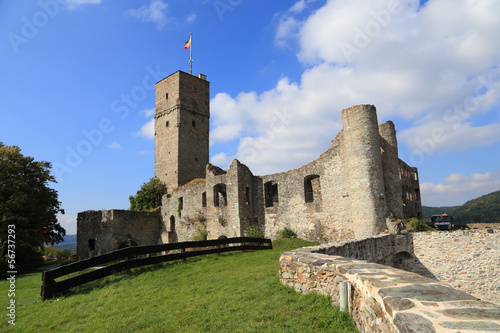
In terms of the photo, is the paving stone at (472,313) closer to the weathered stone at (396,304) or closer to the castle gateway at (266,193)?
the weathered stone at (396,304)

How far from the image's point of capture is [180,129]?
33.6m

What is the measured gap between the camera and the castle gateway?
55.4 ft

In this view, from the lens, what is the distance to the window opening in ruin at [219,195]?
2420 cm

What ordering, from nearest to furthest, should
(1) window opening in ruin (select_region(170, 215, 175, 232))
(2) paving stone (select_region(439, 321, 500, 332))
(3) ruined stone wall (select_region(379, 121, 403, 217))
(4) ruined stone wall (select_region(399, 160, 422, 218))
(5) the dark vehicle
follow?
(2) paving stone (select_region(439, 321, 500, 332)), (3) ruined stone wall (select_region(379, 121, 403, 217)), (5) the dark vehicle, (4) ruined stone wall (select_region(399, 160, 422, 218)), (1) window opening in ruin (select_region(170, 215, 175, 232))

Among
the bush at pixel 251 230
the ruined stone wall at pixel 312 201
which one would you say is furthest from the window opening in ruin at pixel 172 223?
the ruined stone wall at pixel 312 201

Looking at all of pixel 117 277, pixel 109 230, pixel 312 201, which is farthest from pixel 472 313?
pixel 109 230

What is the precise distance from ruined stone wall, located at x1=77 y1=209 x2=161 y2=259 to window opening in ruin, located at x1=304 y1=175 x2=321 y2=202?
16103mm

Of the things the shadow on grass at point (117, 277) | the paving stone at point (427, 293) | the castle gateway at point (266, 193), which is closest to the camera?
the paving stone at point (427, 293)

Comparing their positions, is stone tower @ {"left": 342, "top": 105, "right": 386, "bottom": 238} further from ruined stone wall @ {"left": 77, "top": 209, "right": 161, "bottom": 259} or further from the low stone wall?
ruined stone wall @ {"left": 77, "top": 209, "right": 161, "bottom": 259}

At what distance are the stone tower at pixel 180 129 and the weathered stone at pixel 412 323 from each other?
30892mm

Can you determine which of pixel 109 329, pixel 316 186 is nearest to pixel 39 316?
pixel 109 329

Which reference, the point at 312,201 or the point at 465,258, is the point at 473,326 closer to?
the point at 465,258

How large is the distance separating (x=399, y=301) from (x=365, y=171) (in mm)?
14514

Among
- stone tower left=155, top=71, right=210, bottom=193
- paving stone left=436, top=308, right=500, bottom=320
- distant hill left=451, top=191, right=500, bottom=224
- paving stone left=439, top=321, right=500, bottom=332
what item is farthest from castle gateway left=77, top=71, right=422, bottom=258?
distant hill left=451, top=191, right=500, bottom=224
